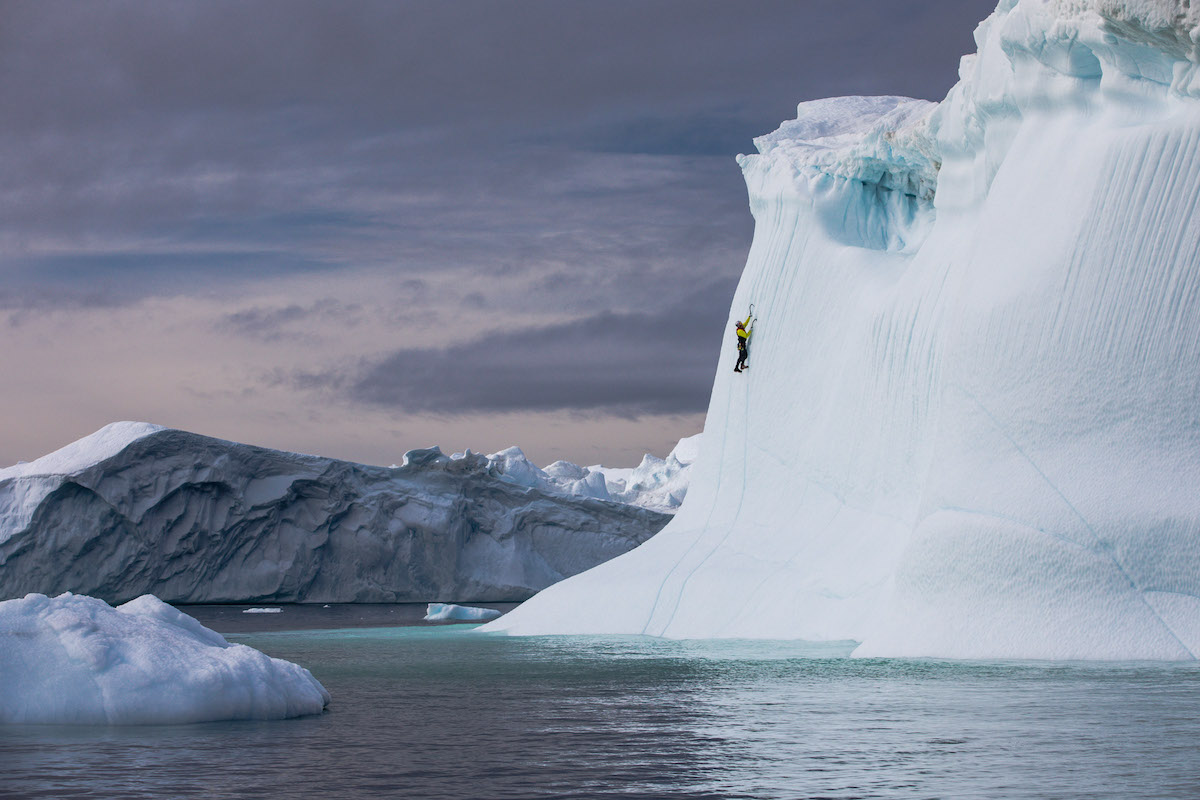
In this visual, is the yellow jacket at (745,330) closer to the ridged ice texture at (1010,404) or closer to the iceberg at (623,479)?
the ridged ice texture at (1010,404)

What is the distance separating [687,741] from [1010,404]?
9.19 meters

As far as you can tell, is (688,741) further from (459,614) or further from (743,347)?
(459,614)

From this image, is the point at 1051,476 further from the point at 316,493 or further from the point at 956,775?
the point at 316,493

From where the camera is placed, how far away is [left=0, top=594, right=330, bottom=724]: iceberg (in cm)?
938

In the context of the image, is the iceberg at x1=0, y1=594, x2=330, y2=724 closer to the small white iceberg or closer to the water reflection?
the water reflection

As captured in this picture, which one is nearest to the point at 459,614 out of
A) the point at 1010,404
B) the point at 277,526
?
the point at 277,526

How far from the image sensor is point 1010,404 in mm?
15867

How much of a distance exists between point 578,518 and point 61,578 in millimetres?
16418

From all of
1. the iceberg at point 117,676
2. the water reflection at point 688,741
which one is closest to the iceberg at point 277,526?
the water reflection at point 688,741

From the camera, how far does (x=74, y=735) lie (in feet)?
28.7

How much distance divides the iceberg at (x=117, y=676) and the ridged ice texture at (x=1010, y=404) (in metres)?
8.48

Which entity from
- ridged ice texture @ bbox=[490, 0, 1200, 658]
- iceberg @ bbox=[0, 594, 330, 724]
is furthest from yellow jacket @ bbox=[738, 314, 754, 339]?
iceberg @ bbox=[0, 594, 330, 724]

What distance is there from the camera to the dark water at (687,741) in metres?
6.44

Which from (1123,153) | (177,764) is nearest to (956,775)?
(177,764)
